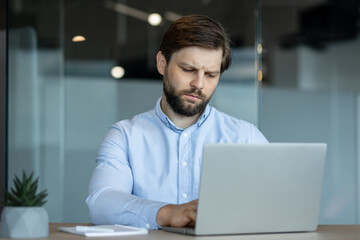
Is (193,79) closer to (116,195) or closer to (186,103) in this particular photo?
(186,103)

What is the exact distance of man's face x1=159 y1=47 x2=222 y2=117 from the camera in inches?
103

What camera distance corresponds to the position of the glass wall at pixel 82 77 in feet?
12.6

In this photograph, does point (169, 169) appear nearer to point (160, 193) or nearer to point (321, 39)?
point (160, 193)

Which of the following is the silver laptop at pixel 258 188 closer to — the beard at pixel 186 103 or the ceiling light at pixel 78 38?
the beard at pixel 186 103

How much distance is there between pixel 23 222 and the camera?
1.77m

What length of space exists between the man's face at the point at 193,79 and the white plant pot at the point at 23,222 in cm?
100

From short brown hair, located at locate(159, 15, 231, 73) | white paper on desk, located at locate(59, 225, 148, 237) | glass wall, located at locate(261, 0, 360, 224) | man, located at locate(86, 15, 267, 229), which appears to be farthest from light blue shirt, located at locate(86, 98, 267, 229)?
glass wall, located at locate(261, 0, 360, 224)

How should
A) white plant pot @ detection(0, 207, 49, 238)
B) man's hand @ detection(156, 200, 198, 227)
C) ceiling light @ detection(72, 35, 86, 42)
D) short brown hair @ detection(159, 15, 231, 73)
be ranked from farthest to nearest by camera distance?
1. ceiling light @ detection(72, 35, 86, 42)
2. short brown hair @ detection(159, 15, 231, 73)
3. man's hand @ detection(156, 200, 198, 227)
4. white plant pot @ detection(0, 207, 49, 238)

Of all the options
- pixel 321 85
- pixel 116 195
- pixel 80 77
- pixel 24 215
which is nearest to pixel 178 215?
Answer: pixel 116 195

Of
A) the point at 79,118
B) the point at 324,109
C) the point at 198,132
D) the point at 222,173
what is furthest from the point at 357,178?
the point at 222,173

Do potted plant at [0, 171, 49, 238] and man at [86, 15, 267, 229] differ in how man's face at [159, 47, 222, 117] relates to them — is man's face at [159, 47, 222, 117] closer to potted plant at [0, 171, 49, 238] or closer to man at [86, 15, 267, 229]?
man at [86, 15, 267, 229]

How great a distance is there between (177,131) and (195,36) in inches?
16.3

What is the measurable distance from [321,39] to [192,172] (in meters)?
3.41

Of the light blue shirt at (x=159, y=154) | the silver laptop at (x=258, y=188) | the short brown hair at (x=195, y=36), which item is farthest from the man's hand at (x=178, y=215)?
the short brown hair at (x=195, y=36)
